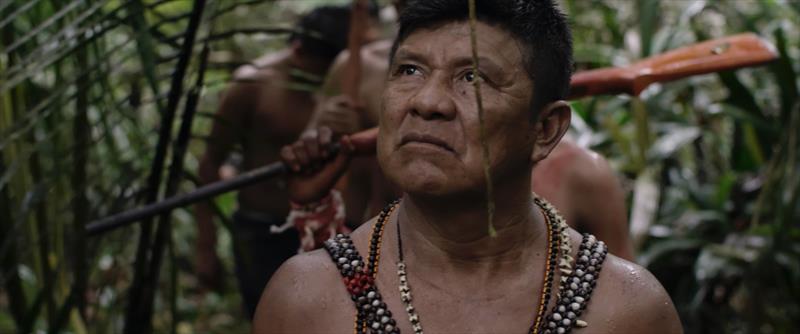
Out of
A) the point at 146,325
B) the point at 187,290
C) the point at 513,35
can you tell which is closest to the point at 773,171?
the point at 146,325

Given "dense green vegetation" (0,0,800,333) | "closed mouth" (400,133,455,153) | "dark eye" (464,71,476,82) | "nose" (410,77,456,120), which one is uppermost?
"dark eye" (464,71,476,82)

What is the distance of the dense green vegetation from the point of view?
257cm

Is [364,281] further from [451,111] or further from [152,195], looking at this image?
[152,195]

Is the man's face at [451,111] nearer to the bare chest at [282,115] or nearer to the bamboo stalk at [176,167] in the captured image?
the bamboo stalk at [176,167]

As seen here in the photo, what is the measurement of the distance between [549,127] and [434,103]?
0.26 meters

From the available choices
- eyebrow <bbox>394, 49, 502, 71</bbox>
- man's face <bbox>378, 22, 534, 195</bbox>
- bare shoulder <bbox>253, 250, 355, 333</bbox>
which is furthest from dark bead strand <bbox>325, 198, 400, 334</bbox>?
eyebrow <bbox>394, 49, 502, 71</bbox>

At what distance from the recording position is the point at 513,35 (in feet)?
5.79

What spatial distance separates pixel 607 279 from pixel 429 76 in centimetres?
42

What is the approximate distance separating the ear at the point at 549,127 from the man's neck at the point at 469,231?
0.07 m

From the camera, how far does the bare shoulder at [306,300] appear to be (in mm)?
1817

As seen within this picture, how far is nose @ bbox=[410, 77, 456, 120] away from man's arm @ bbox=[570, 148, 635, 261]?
1015 mm

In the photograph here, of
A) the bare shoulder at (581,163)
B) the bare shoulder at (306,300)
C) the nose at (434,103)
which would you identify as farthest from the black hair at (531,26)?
the bare shoulder at (581,163)

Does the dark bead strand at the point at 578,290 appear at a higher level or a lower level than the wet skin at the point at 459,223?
lower

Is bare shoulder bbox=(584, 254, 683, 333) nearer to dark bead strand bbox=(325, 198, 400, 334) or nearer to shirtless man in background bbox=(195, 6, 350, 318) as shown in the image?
dark bead strand bbox=(325, 198, 400, 334)
